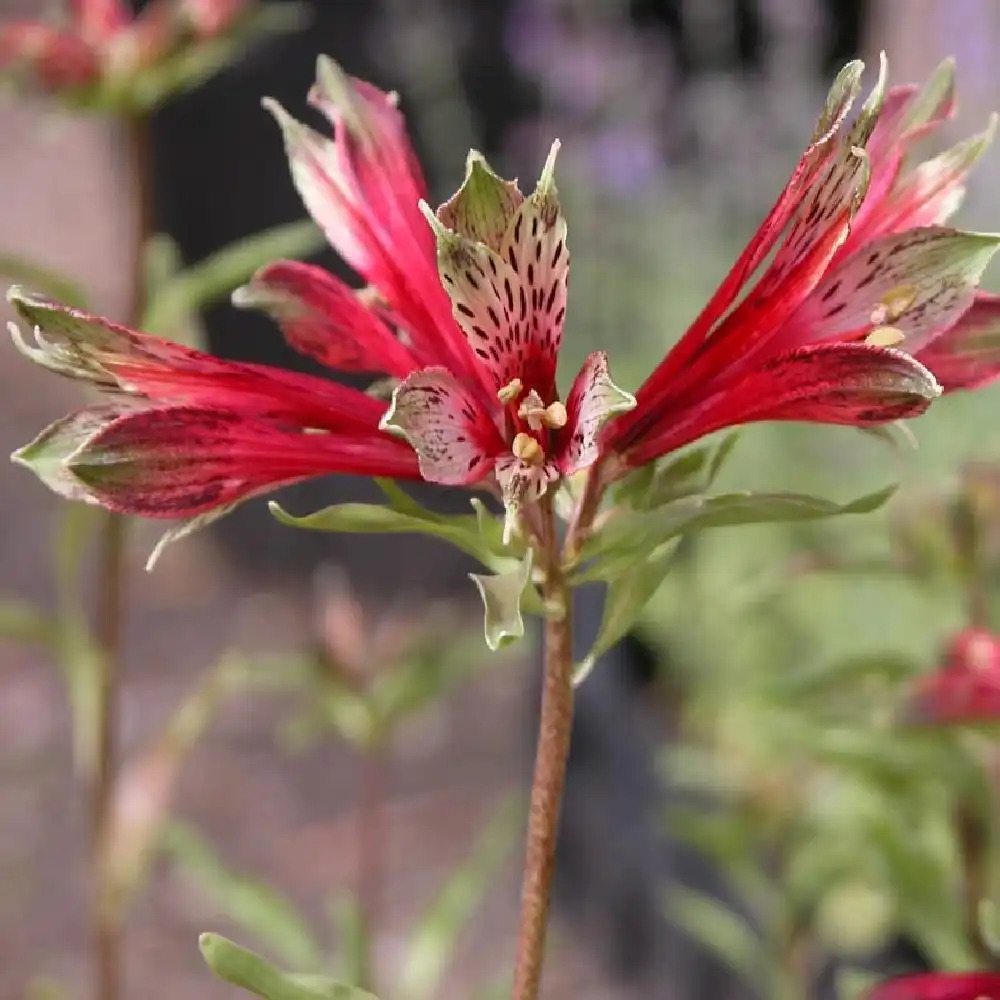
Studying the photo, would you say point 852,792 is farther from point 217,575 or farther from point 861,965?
point 217,575

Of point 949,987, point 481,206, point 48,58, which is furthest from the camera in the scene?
point 48,58

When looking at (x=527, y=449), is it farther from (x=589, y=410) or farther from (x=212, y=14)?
(x=212, y=14)

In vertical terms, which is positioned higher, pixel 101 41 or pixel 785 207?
pixel 101 41

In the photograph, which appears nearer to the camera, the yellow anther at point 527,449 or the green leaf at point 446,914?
the yellow anther at point 527,449

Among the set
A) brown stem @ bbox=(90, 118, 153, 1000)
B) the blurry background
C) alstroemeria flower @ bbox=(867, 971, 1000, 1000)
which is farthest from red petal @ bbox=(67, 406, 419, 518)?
the blurry background

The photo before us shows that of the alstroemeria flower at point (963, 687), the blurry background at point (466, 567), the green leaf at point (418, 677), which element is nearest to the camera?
the alstroemeria flower at point (963, 687)

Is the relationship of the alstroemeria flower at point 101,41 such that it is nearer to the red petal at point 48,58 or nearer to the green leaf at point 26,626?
the red petal at point 48,58

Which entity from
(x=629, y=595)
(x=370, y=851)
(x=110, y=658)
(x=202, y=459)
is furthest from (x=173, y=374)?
(x=370, y=851)

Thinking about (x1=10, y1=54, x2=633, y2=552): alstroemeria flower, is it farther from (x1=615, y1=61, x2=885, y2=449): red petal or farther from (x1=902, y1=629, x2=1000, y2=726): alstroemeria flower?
(x1=902, y1=629, x2=1000, y2=726): alstroemeria flower

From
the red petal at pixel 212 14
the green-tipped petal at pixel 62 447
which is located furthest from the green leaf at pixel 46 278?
the green-tipped petal at pixel 62 447
